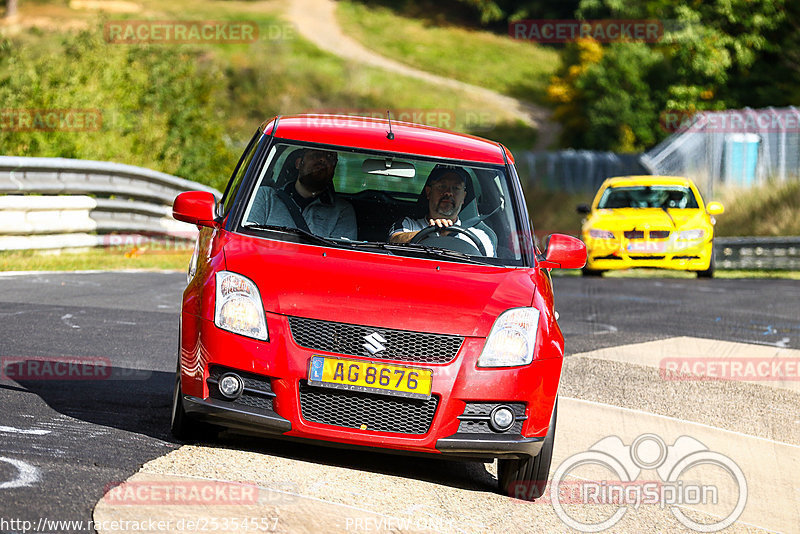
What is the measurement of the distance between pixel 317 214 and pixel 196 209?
70cm

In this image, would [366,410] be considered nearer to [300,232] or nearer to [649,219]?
[300,232]

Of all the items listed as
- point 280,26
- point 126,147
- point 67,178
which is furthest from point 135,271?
point 280,26

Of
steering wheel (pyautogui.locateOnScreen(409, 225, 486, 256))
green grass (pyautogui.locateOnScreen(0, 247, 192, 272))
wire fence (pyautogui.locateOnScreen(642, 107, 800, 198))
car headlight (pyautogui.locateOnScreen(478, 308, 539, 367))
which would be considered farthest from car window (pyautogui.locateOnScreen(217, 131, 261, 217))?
wire fence (pyautogui.locateOnScreen(642, 107, 800, 198))

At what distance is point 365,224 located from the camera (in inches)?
270

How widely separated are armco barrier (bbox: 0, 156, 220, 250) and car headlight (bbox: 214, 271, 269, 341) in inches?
351

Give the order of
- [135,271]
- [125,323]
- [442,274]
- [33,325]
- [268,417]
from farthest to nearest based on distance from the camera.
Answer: [135,271], [125,323], [33,325], [442,274], [268,417]

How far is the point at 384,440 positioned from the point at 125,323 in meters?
5.02

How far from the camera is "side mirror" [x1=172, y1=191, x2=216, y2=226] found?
620 centimetres

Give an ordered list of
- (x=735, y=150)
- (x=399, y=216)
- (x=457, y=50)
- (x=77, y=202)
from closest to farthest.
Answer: (x=399, y=216)
(x=77, y=202)
(x=735, y=150)
(x=457, y=50)

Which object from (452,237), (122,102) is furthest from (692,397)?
(122,102)

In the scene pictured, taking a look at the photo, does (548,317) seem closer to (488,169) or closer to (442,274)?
(442,274)

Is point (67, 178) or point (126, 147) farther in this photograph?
point (126, 147)

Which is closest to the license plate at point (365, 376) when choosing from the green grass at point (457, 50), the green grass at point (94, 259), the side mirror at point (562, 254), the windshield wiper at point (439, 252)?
the windshield wiper at point (439, 252)

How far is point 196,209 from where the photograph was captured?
20.4 feet
